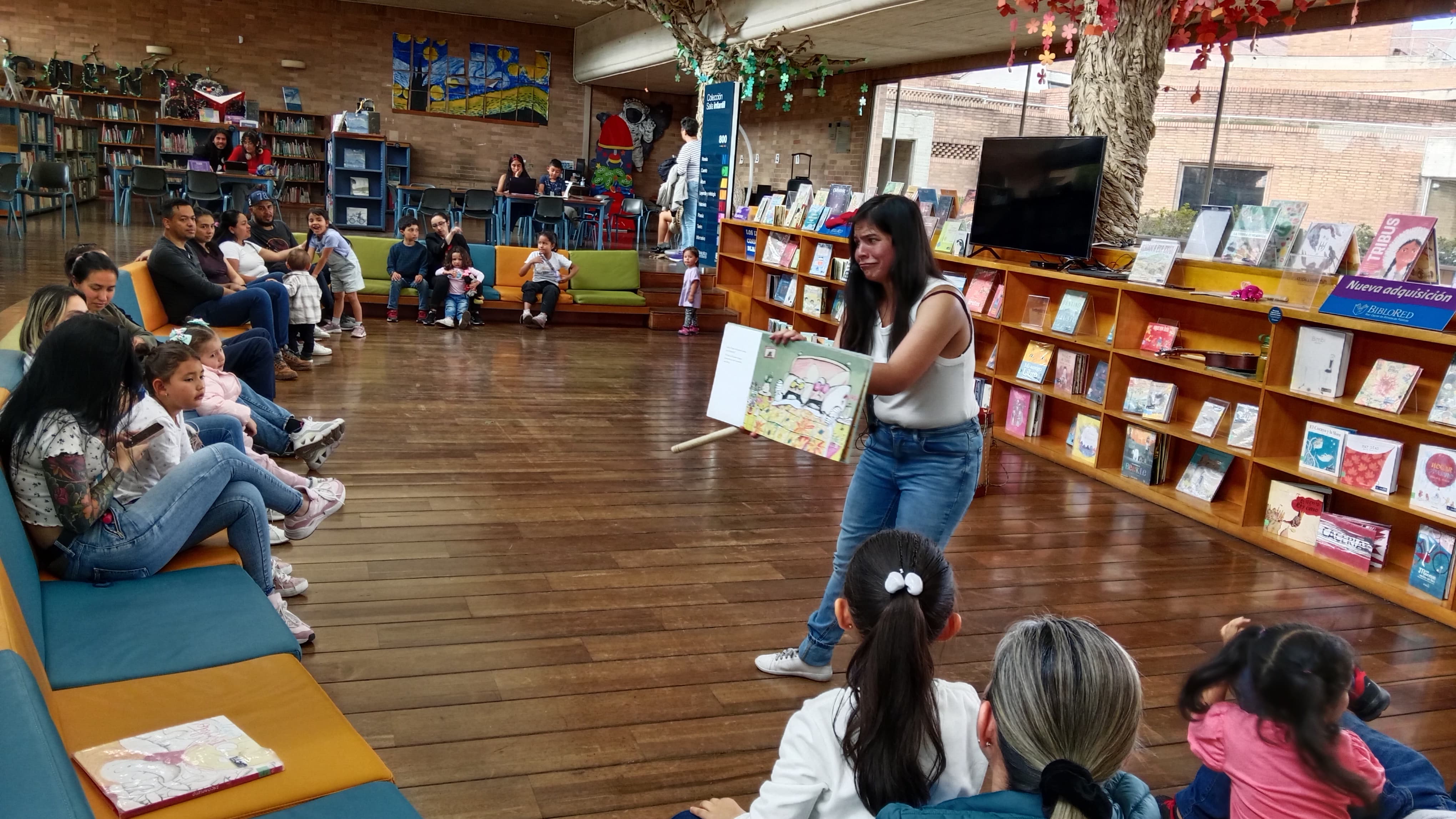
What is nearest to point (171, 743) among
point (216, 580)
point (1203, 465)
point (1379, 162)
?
point (216, 580)

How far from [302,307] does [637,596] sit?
4587 millimetres

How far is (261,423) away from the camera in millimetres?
4504

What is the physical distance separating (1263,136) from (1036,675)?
8768 mm

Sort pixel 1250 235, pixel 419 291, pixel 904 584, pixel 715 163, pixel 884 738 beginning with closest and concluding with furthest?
pixel 884 738, pixel 904 584, pixel 1250 235, pixel 419 291, pixel 715 163

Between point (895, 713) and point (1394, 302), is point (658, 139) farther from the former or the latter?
point (895, 713)

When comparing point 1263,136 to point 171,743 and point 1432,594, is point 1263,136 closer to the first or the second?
point 1432,594

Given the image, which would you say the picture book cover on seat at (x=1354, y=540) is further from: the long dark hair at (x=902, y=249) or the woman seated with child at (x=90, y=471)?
the woman seated with child at (x=90, y=471)

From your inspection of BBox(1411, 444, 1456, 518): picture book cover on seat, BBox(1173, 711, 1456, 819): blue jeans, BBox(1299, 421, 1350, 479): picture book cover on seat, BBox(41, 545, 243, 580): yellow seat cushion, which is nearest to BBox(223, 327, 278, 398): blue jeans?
BBox(41, 545, 243, 580): yellow seat cushion

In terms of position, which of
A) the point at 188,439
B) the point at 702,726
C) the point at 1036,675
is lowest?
the point at 702,726

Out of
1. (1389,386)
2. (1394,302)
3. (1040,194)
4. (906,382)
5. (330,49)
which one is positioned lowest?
(1389,386)

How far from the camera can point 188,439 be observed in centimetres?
318

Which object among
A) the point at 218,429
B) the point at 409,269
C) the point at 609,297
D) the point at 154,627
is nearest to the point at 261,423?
the point at 218,429

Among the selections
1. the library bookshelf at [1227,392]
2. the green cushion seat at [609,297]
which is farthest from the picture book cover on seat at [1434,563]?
the green cushion seat at [609,297]

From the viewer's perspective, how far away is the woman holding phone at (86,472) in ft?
7.95
